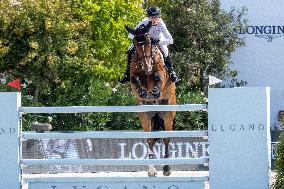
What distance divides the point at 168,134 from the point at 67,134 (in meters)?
1.01

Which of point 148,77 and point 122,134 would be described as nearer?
point 122,134

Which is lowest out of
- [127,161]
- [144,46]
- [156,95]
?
[127,161]

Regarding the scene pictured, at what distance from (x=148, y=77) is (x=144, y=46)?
51 centimetres

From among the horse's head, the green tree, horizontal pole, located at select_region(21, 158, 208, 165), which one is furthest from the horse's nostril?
the green tree

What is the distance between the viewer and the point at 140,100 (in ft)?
36.6

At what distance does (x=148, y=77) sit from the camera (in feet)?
36.0

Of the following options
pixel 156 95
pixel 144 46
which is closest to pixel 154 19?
pixel 144 46

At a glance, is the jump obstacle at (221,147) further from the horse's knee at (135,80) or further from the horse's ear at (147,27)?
the horse's knee at (135,80)

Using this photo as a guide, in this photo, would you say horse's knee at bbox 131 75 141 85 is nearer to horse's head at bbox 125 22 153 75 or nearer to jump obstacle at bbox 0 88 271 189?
horse's head at bbox 125 22 153 75

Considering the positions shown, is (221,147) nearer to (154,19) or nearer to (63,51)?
(154,19)

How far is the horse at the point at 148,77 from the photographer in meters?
10.6

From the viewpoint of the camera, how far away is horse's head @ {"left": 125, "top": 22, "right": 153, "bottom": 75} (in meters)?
10.5

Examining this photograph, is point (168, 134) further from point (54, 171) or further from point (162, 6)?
point (162, 6)

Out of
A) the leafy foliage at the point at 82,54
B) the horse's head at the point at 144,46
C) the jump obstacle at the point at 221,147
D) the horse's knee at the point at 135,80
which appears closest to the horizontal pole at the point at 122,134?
the jump obstacle at the point at 221,147
